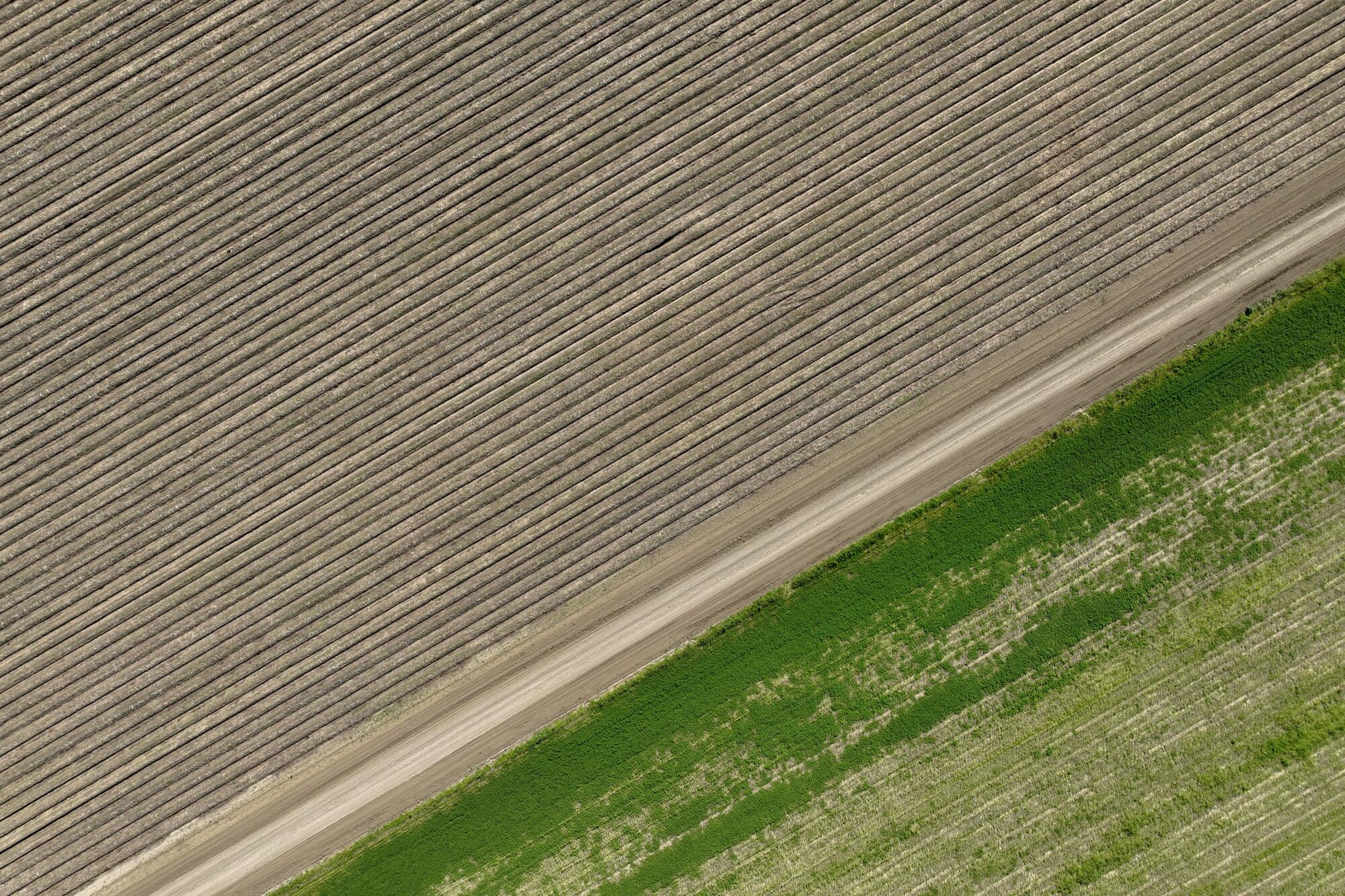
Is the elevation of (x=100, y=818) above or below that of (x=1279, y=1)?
below

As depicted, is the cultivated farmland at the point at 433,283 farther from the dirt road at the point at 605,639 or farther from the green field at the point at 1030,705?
the green field at the point at 1030,705

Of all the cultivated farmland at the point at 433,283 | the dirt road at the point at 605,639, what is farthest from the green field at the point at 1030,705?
the cultivated farmland at the point at 433,283

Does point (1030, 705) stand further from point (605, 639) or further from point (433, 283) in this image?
point (433, 283)

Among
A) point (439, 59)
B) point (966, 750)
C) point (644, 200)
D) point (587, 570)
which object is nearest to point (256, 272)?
point (439, 59)

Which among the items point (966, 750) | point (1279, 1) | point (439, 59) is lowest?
point (966, 750)

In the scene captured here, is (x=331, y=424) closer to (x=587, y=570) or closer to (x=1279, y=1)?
(x=587, y=570)

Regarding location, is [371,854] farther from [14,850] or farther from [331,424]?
[331,424]

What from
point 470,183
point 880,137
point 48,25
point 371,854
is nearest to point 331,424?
point 470,183
